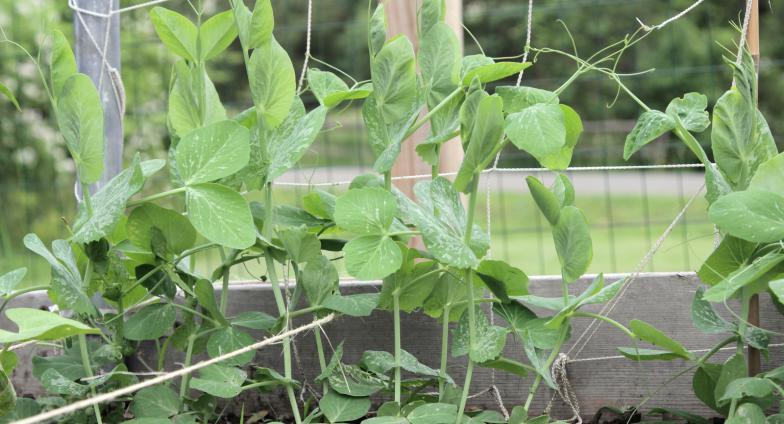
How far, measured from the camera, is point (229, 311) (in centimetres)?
121

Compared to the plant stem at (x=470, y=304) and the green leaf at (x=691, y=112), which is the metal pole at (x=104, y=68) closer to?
the plant stem at (x=470, y=304)

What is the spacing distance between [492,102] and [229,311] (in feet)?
1.98

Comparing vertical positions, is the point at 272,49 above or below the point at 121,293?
above

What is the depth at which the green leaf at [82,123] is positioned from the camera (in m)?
0.84

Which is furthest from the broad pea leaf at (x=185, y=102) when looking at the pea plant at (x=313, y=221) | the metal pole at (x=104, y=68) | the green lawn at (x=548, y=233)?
the green lawn at (x=548, y=233)

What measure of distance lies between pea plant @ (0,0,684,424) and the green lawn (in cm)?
143

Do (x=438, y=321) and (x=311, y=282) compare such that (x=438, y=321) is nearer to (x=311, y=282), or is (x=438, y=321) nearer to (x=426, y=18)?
(x=311, y=282)

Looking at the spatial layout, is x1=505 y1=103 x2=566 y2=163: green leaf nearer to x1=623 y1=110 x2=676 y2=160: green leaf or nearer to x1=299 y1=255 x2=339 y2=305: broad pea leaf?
x1=623 y1=110 x2=676 y2=160: green leaf

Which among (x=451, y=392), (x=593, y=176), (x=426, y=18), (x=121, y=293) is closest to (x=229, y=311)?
(x=121, y=293)

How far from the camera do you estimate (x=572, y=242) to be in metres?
0.85

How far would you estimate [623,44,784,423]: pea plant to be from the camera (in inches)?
30.7

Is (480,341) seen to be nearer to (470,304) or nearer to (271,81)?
(470,304)

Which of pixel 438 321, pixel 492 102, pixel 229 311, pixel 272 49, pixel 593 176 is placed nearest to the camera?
pixel 492 102

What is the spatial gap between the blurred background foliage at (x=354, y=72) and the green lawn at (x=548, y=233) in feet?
0.13
